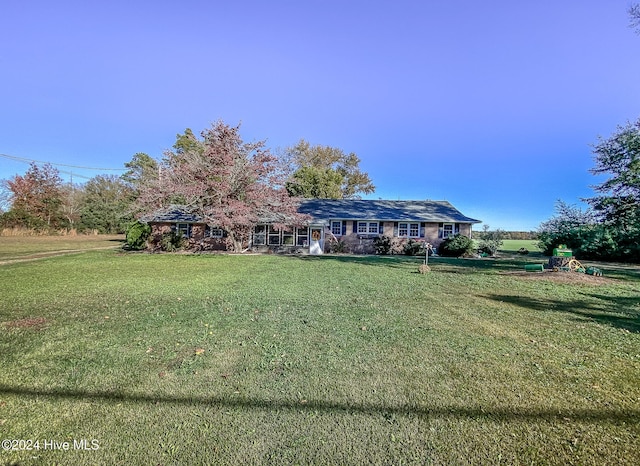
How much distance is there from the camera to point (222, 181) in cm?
1894

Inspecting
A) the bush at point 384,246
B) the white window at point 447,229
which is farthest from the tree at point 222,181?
the white window at point 447,229

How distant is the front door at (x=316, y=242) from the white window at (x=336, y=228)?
4.83 feet

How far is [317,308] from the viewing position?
6.40 meters

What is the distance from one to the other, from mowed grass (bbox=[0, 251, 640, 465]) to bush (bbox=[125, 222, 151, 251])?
646 inches

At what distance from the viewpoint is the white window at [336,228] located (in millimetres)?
24408

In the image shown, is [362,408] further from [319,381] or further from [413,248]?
[413,248]

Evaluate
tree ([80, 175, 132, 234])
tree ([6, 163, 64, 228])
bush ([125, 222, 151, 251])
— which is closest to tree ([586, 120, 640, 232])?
bush ([125, 222, 151, 251])

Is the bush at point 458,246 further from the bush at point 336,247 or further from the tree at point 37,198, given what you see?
the tree at point 37,198

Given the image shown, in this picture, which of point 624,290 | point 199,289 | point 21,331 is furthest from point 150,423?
point 624,290

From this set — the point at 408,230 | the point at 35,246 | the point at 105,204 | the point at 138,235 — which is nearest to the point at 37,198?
the point at 105,204

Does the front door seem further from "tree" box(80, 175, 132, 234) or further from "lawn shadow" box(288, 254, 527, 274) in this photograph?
"tree" box(80, 175, 132, 234)

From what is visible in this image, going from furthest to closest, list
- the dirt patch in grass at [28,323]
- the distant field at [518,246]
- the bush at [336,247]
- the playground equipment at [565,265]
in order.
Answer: the distant field at [518,246]
the bush at [336,247]
the playground equipment at [565,265]
the dirt patch in grass at [28,323]

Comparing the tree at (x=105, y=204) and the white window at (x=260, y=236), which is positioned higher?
the tree at (x=105, y=204)

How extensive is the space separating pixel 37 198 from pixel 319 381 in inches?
1852
